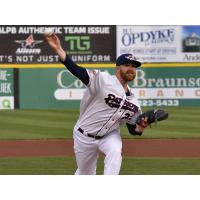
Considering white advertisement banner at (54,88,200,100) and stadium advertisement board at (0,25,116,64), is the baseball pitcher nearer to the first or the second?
stadium advertisement board at (0,25,116,64)

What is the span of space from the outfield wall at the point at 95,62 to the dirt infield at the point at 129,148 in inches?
267

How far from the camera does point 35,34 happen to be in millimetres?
20109

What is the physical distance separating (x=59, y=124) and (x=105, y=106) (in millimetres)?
10512

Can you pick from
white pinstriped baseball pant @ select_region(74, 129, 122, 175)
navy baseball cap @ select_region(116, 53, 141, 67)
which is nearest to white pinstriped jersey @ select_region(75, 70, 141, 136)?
white pinstriped baseball pant @ select_region(74, 129, 122, 175)

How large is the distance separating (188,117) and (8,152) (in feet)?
27.5

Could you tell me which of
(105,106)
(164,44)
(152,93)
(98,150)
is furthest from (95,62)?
(105,106)

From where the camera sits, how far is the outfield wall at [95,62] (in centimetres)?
2017

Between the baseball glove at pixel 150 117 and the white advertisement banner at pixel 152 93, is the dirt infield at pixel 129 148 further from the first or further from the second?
the white advertisement banner at pixel 152 93

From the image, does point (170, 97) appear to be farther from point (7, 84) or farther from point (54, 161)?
point (54, 161)

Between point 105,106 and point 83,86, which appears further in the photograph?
point 83,86

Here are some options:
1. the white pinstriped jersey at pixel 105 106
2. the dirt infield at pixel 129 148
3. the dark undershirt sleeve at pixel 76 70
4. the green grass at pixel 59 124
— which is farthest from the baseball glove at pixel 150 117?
the green grass at pixel 59 124

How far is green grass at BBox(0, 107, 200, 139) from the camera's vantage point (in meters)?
14.9

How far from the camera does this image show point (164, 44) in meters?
20.8

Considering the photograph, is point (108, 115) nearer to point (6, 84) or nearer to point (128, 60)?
point (128, 60)
